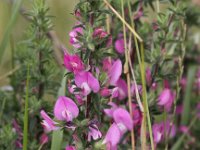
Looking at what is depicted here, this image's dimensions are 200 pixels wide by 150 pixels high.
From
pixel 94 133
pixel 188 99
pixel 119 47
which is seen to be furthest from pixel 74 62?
pixel 188 99

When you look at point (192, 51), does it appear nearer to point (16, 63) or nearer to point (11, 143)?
point (16, 63)

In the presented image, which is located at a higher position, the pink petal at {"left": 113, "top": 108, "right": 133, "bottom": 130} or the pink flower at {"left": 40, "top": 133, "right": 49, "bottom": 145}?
the pink petal at {"left": 113, "top": 108, "right": 133, "bottom": 130}

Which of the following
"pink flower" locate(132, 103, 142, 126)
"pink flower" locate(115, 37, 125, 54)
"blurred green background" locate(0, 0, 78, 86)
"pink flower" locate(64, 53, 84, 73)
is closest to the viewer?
"pink flower" locate(64, 53, 84, 73)

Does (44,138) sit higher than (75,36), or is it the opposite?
(75,36)

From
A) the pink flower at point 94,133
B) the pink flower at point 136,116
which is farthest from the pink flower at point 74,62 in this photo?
the pink flower at point 136,116

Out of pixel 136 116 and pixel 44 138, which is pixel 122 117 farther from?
pixel 44 138

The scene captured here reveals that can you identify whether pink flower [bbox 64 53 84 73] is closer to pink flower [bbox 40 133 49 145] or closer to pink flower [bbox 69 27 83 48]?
pink flower [bbox 69 27 83 48]

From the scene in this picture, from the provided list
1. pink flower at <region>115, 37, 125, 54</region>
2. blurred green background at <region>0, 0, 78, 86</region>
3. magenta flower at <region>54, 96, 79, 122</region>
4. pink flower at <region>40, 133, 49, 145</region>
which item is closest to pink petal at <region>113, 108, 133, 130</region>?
magenta flower at <region>54, 96, 79, 122</region>
